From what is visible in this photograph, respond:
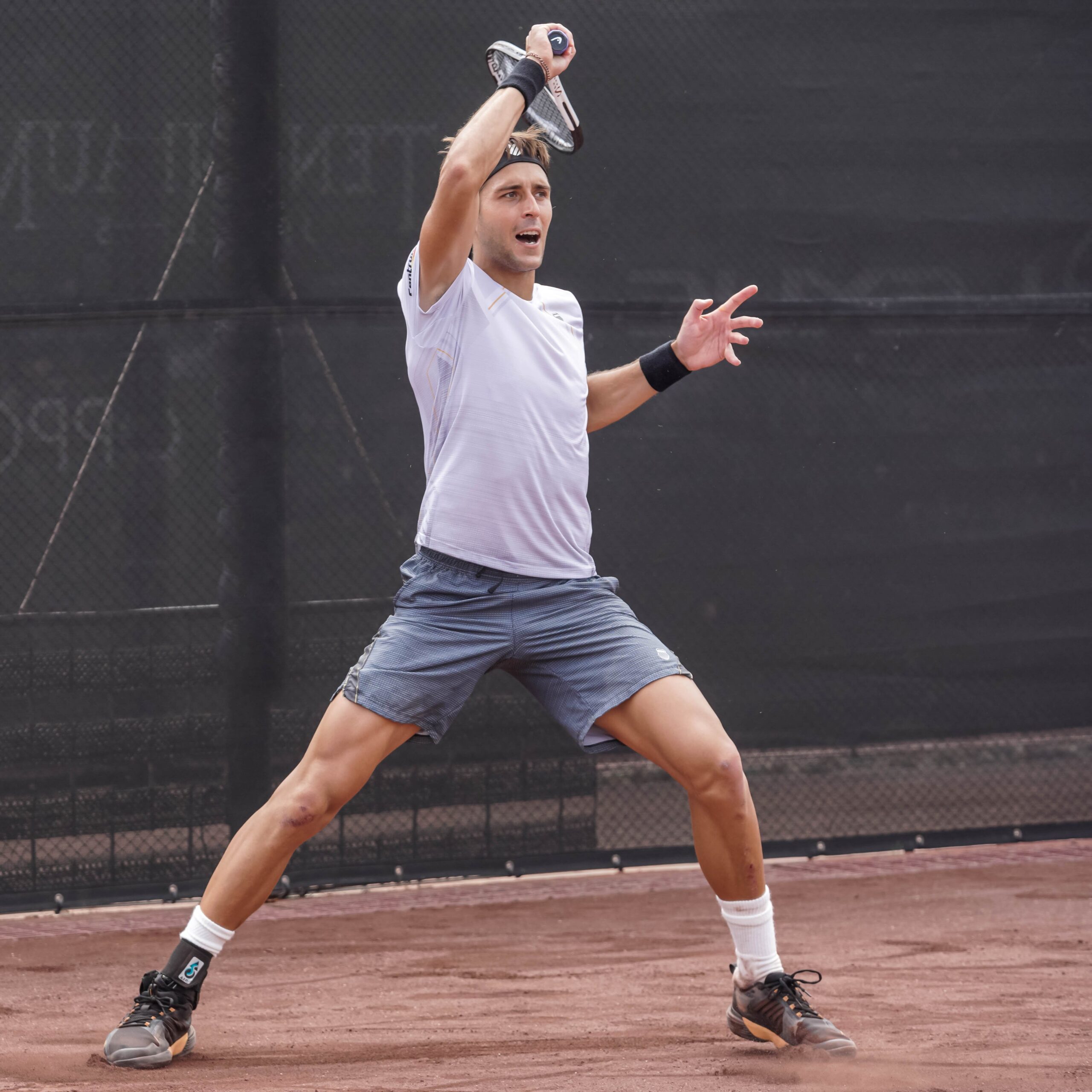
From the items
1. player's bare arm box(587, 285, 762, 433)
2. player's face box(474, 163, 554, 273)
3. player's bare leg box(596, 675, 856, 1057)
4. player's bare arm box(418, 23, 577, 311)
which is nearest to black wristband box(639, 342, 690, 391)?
player's bare arm box(587, 285, 762, 433)

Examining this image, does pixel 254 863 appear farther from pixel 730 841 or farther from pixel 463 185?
pixel 463 185

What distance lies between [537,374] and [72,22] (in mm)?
2240

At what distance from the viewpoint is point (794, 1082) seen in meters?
2.92

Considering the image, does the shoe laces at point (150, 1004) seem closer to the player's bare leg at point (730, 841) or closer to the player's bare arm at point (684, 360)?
the player's bare leg at point (730, 841)

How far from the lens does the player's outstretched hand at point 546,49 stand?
3.04 meters

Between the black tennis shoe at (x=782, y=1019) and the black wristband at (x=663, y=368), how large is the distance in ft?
4.39

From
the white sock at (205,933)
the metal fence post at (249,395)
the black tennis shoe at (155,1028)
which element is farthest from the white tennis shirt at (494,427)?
the metal fence post at (249,395)

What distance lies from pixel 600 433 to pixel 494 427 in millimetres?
1709

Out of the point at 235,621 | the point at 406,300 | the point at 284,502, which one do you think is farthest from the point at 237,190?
the point at 406,300

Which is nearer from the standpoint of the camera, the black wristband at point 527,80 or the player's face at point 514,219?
the black wristband at point 527,80

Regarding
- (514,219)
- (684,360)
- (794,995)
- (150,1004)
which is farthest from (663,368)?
(150,1004)

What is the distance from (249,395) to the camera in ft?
14.9

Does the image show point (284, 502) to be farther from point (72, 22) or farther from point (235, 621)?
point (72, 22)

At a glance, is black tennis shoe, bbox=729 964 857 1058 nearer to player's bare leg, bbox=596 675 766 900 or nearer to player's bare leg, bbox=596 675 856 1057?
player's bare leg, bbox=596 675 856 1057
